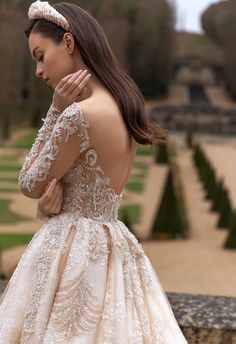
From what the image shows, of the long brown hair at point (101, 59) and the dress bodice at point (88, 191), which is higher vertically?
the long brown hair at point (101, 59)

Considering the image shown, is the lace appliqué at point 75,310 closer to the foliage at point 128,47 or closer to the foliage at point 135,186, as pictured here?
the foliage at point 135,186

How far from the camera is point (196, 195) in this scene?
1722 cm

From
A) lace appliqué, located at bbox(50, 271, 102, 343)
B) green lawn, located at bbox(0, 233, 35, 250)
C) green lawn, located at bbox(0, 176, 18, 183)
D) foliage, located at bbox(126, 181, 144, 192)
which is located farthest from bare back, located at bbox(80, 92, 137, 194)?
green lawn, located at bbox(0, 176, 18, 183)

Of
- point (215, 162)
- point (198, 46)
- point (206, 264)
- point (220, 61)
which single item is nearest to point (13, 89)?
point (215, 162)

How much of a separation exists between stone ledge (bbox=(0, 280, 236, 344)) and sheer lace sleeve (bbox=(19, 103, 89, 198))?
95 cm

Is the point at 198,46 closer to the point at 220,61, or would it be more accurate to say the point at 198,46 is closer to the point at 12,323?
the point at 220,61

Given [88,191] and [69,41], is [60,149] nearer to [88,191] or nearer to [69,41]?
[88,191]

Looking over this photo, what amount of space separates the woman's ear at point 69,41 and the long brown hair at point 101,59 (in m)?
0.01

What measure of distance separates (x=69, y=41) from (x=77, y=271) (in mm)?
680

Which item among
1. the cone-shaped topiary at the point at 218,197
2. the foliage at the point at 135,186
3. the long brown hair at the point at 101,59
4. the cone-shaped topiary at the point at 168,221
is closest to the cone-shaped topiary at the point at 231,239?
the cone-shaped topiary at the point at 168,221

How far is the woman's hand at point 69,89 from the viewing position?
198 cm

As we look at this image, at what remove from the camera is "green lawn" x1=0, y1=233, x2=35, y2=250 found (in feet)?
35.9

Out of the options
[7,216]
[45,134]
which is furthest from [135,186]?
[45,134]

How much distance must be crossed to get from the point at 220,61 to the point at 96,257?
68.6 meters
